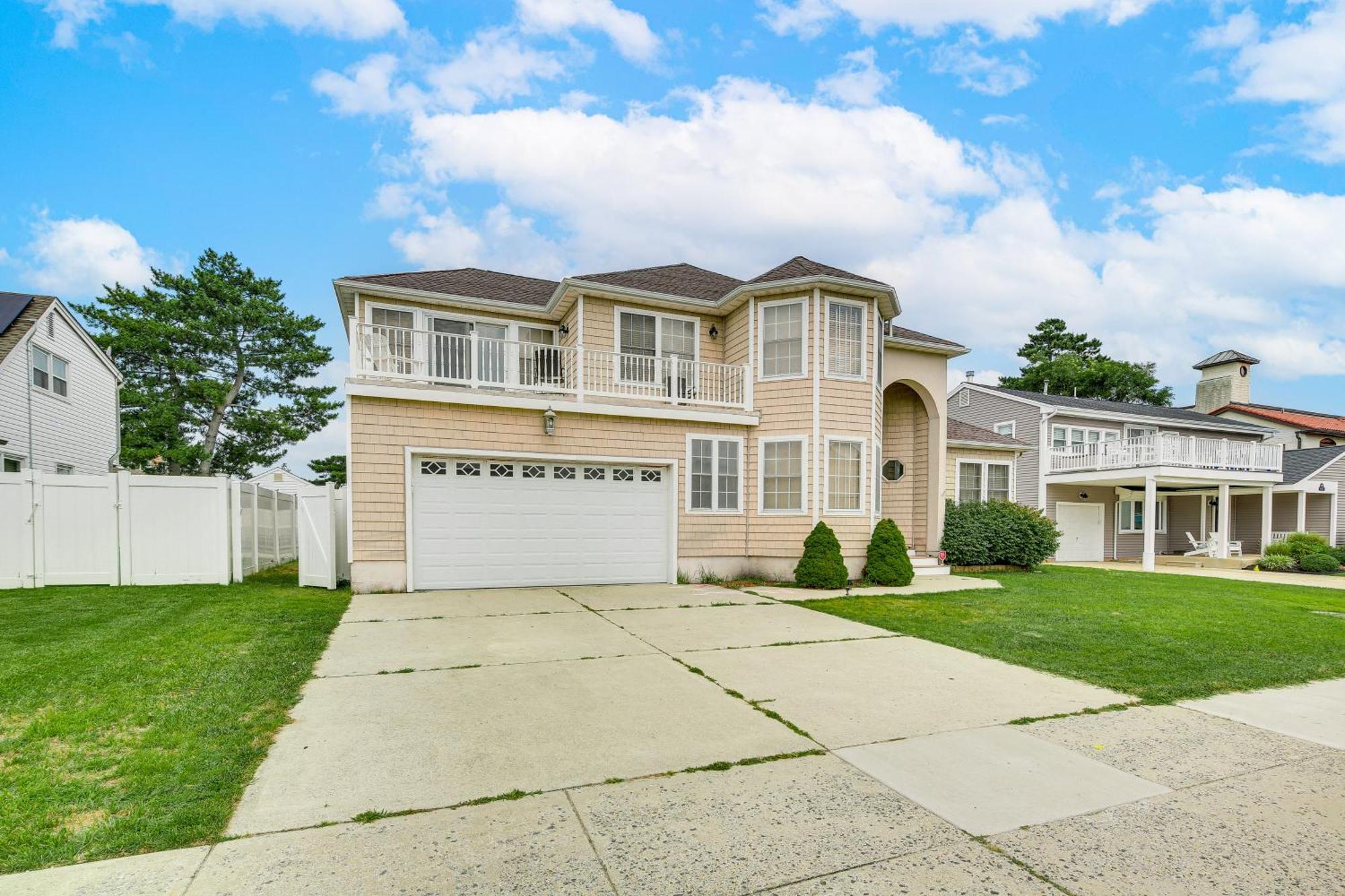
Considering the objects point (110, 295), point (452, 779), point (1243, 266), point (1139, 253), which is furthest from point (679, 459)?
point (110, 295)

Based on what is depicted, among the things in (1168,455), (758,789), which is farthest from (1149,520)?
(758,789)

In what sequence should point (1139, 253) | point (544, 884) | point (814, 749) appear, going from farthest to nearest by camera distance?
point (1139, 253)
point (814, 749)
point (544, 884)

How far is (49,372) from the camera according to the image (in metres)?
16.2

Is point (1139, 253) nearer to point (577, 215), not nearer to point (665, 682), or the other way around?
point (577, 215)

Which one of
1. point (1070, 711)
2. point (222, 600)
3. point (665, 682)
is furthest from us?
point (222, 600)

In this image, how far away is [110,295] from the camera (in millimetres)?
25891

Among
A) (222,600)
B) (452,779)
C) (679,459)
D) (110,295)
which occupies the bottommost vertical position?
(222,600)

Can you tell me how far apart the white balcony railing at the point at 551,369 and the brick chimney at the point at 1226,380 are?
93.2 ft

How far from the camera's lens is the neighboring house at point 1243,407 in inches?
1084

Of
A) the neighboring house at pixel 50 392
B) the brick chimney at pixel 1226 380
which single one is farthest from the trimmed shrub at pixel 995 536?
the neighboring house at pixel 50 392

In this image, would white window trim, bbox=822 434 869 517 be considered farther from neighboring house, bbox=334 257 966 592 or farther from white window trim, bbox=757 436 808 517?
white window trim, bbox=757 436 808 517

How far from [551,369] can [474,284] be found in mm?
2455

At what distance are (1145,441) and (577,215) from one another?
1826cm

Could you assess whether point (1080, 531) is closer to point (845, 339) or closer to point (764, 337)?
point (845, 339)
